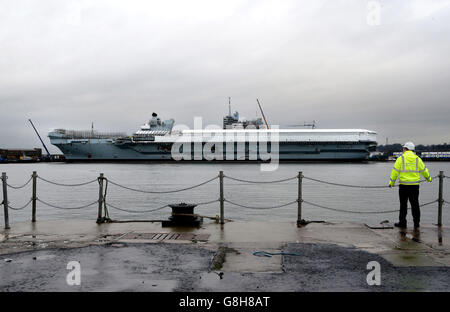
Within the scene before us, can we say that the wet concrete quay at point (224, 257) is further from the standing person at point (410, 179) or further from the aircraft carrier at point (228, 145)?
the aircraft carrier at point (228, 145)

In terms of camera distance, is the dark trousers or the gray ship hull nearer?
the dark trousers

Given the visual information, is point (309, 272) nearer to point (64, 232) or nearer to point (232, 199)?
point (64, 232)

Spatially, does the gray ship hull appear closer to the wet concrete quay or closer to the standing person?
the standing person

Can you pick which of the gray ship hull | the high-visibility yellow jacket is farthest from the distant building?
the high-visibility yellow jacket

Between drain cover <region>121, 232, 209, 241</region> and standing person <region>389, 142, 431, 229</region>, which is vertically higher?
standing person <region>389, 142, 431, 229</region>

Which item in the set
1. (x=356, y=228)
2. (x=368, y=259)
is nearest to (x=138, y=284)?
(x=368, y=259)

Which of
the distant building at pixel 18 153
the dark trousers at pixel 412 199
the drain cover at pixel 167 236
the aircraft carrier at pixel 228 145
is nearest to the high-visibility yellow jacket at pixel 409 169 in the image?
the dark trousers at pixel 412 199

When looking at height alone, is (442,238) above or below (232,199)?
above

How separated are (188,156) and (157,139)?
784 cm

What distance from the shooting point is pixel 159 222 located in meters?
8.60

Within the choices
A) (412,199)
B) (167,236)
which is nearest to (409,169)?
(412,199)

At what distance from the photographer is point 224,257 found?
5270 millimetres

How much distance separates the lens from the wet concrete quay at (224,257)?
4078 millimetres

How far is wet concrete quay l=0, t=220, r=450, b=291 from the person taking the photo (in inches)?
161
